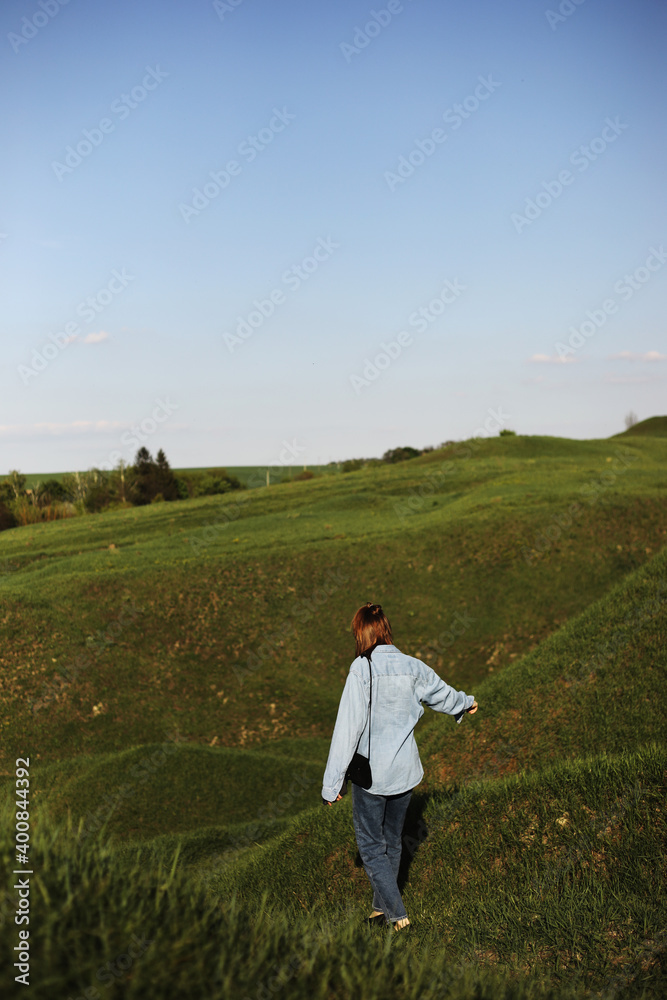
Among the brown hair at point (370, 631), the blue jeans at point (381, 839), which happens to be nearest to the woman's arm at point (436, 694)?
the brown hair at point (370, 631)

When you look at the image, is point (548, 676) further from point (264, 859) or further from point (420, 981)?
point (420, 981)

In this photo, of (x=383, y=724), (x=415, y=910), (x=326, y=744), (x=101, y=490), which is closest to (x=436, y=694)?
(x=383, y=724)

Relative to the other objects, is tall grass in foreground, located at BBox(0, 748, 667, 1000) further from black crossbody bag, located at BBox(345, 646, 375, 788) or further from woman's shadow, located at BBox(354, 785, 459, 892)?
black crossbody bag, located at BBox(345, 646, 375, 788)

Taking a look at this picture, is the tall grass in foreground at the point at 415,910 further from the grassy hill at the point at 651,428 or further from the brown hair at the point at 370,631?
the grassy hill at the point at 651,428

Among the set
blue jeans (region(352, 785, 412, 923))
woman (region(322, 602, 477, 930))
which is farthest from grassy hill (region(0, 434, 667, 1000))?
woman (region(322, 602, 477, 930))

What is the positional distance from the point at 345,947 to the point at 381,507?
1294 inches

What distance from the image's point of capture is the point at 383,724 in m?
5.76

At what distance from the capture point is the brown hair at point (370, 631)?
584 centimetres

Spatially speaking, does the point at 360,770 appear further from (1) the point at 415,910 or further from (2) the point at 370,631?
(1) the point at 415,910

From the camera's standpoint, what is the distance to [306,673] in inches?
797

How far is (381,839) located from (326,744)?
11.5 m

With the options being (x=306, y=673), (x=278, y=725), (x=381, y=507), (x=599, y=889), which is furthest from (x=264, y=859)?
(x=381, y=507)

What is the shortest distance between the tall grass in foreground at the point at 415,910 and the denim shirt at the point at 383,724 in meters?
1.01

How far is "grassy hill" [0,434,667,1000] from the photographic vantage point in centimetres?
290
